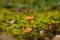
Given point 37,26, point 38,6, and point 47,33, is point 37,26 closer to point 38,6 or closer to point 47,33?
point 47,33

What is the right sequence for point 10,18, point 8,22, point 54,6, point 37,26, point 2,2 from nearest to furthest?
point 37,26 → point 8,22 → point 10,18 → point 54,6 → point 2,2

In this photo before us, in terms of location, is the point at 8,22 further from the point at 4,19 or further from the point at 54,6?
the point at 54,6

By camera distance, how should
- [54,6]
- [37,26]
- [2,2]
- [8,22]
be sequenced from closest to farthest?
[37,26] < [8,22] < [54,6] < [2,2]

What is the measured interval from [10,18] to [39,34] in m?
0.99

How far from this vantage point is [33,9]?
4.27m

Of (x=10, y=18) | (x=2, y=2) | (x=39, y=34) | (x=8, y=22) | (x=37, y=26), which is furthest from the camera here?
(x=2, y=2)

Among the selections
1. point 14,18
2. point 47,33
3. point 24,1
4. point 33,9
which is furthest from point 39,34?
point 24,1

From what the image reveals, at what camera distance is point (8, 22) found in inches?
130

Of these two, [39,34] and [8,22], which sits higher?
[8,22]

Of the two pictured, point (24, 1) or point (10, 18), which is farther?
point (24, 1)

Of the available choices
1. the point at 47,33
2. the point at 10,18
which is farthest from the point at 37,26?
the point at 10,18

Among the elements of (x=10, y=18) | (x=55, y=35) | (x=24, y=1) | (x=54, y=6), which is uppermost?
(x=24, y=1)

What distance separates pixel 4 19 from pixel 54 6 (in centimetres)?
138

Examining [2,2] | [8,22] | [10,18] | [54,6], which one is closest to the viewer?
[8,22]
